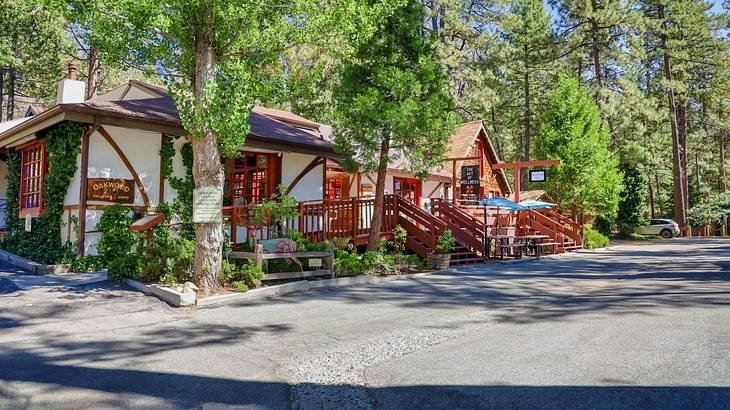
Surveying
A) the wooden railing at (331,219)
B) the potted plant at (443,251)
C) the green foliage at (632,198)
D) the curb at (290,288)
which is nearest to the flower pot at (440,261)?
the potted plant at (443,251)

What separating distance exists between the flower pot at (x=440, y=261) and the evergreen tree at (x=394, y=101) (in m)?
1.54

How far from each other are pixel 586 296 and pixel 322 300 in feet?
14.8

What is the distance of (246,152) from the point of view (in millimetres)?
12977

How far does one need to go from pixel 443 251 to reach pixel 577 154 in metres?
13.0

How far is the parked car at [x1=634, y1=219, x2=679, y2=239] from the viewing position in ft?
110

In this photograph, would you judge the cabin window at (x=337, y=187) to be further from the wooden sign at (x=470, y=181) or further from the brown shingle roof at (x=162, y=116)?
the wooden sign at (x=470, y=181)

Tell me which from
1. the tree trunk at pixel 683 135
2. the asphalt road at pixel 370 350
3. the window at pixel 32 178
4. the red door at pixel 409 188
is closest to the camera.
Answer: the asphalt road at pixel 370 350

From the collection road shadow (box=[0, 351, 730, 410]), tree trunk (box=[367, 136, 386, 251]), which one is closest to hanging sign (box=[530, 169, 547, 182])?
tree trunk (box=[367, 136, 386, 251])

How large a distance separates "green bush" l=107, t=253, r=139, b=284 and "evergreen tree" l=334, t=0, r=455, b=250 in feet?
18.0

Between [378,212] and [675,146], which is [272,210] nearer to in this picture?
[378,212]

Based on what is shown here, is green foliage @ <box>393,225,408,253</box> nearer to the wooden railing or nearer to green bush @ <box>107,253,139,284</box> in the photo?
the wooden railing

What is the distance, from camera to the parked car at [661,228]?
33.4m

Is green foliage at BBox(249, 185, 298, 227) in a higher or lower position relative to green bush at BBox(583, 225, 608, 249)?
higher

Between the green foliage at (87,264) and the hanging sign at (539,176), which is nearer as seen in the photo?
the green foliage at (87,264)
